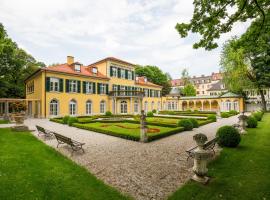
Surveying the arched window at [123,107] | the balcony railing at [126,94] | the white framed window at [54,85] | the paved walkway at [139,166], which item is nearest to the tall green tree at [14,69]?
the white framed window at [54,85]

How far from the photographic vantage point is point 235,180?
191 inches

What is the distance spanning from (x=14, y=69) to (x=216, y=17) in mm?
34692

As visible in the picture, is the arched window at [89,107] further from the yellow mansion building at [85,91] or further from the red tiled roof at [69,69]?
the red tiled roof at [69,69]

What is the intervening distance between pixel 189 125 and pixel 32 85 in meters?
24.2

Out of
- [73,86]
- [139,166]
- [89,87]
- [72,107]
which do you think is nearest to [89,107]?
[72,107]

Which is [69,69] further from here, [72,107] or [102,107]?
[102,107]

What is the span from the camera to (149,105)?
127 feet

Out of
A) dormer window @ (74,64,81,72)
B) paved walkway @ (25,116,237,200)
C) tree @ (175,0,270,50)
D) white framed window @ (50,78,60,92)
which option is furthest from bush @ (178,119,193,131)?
dormer window @ (74,64,81,72)

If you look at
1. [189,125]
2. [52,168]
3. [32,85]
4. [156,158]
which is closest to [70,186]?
[52,168]

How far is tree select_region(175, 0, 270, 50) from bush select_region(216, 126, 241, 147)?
4.05m

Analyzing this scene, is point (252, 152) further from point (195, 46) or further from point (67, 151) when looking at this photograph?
point (67, 151)

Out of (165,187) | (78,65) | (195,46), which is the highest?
(78,65)

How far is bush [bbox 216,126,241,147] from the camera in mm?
8172

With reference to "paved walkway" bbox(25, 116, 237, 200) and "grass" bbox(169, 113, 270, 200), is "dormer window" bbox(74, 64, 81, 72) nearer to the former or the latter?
"paved walkway" bbox(25, 116, 237, 200)
